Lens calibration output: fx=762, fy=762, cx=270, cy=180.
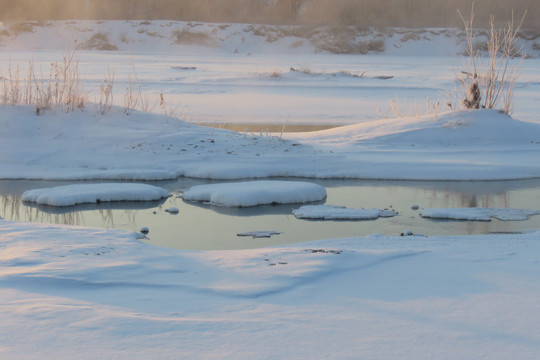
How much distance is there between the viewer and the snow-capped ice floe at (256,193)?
6137 millimetres

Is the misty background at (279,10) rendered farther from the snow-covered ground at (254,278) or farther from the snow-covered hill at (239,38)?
the snow-covered ground at (254,278)

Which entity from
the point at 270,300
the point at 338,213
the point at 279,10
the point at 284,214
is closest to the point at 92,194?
the point at 284,214

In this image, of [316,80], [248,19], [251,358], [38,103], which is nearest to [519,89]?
[316,80]

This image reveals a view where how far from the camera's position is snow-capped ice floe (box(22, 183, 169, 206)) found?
6.09 meters

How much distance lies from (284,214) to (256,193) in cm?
45

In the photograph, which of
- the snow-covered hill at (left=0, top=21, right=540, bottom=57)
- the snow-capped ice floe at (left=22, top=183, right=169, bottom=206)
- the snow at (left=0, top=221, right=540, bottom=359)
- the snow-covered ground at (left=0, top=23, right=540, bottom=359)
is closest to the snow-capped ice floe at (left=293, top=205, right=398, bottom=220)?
→ the snow-covered ground at (left=0, top=23, right=540, bottom=359)

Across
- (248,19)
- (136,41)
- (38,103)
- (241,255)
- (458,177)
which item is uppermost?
(248,19)

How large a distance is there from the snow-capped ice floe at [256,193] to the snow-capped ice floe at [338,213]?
368mm

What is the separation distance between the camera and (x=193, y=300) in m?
3.13

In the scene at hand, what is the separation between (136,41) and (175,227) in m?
28.9

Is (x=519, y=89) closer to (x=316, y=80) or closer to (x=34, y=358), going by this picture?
(x=316, y=80)

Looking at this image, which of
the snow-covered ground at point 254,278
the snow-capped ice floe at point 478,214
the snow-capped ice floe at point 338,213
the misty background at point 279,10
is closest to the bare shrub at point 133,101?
the snow-covered ground at point 254,278

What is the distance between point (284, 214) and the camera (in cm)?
582

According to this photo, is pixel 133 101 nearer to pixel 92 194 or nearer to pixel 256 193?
pixel 92 194
